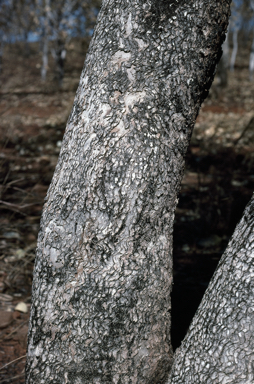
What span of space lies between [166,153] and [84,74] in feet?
1.50

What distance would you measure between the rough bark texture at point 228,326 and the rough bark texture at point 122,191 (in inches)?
7.1

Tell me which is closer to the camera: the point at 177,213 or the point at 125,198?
the point at 125,198

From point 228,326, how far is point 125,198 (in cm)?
53

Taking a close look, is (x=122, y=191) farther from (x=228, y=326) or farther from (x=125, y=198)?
(x=228, y=326)

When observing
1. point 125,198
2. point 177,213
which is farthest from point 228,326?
point 177,213

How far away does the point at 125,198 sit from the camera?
1.18 metres

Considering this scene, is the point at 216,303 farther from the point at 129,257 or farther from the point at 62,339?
the point at 62,339

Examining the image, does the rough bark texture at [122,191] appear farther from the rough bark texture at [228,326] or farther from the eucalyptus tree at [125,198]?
the rough bark texture at [228,326]

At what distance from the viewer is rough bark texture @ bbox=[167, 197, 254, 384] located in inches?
39.5

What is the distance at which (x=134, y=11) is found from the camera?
46.5 inches

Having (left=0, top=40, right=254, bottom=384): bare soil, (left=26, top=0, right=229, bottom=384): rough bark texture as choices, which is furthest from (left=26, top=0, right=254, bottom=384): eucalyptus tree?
(left=0, top=40, right=254, bottom=384): bare soil

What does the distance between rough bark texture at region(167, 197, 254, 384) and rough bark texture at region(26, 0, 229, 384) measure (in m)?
0.18

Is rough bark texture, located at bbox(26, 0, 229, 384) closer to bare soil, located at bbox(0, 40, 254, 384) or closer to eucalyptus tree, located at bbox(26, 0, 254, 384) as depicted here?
eucalyptus tree, located at bbox(26, 0, 254, 384)

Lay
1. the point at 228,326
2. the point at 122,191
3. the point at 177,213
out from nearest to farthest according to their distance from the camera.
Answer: the point at 228,326
the point at 122,191
the point at 177,213
